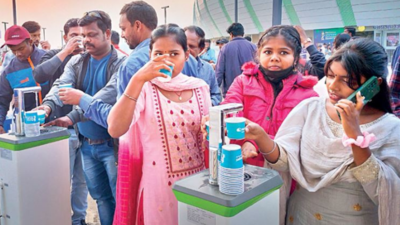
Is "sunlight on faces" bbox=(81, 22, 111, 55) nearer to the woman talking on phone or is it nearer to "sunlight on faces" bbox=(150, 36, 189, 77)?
"sunlight on faces" bbox=(150, 36, 189, 77)

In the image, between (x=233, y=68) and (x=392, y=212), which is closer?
(x=392, y=212)

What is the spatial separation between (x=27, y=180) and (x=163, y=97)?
3.38ft

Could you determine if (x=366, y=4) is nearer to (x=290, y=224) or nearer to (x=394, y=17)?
(x=394, y=17)

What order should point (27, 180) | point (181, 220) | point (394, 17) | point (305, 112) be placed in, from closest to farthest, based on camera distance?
point (181, 220) → point (305, 112) → point (27, 180) → point (394, 17)

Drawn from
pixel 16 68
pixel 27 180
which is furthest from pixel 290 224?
pixel 16 68

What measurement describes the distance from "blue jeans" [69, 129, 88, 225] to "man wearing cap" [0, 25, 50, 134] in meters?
0.62

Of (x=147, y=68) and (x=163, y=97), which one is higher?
(x=147, y=68)

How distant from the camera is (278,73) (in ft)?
5.25

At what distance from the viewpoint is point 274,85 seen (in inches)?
64.2

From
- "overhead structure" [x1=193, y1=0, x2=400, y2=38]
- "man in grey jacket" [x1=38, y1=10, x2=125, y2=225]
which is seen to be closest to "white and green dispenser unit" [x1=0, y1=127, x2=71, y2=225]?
"man in grey jacket" [x1=38, y1=10, x2=125, y2=225]

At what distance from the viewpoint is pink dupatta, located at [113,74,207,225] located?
1.57 meters

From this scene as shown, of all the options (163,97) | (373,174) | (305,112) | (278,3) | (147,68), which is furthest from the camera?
(278,3)

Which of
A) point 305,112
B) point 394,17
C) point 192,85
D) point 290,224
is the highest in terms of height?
point 394,17

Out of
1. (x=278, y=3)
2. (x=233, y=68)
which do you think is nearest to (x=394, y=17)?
(x=278, y=3)
